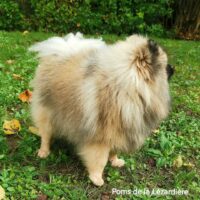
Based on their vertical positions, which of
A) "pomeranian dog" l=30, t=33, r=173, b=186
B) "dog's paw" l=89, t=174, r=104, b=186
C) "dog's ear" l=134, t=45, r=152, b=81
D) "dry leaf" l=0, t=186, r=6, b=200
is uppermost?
"dog's ear" l=134, t=45, r=152, b=81

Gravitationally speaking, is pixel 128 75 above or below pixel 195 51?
above

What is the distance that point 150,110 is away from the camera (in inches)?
137

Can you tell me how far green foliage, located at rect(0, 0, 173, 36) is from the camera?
1016 centimetres

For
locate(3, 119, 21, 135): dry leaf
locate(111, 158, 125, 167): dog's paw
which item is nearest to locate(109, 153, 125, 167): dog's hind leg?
locate(111, 158, 125, 167): dog's paw

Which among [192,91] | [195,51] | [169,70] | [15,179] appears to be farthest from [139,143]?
[195,51]

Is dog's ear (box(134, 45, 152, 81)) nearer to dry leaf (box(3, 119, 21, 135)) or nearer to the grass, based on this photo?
the grass

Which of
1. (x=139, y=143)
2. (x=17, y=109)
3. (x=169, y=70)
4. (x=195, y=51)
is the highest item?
(x=169, y=70)

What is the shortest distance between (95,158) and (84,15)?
23.2 feet

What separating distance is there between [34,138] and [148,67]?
1.52 meters

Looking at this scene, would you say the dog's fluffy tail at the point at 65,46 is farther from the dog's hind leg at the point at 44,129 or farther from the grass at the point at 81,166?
the grass at the point at 81,166

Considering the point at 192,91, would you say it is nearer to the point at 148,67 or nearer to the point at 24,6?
the point at 148,67

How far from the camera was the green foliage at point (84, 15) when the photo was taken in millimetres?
10164

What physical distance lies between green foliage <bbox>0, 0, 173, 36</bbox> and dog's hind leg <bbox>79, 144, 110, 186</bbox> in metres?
6.90

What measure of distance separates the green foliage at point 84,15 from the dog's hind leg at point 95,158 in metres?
6.90
